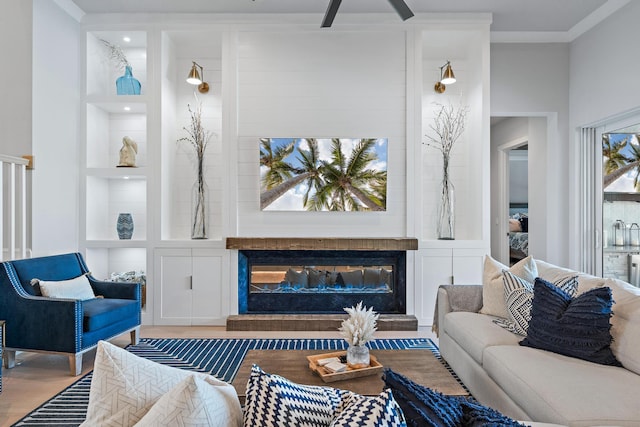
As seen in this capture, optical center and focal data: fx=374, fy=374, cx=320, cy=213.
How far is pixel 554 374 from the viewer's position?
173 cm

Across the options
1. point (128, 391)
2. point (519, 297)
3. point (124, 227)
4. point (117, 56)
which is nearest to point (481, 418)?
point (128, 391)

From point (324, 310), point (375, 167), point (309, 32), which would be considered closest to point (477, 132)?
point (375, 167)

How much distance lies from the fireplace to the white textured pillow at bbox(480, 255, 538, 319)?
132cm

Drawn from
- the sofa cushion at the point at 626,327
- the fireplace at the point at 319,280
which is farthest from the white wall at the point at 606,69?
the fireplace at the point at 319,280

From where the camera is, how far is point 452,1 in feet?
12.5

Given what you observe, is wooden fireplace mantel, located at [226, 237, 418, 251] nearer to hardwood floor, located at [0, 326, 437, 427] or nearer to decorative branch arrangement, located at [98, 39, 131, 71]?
hardwood floor, located at [0, 326, 437, 427]

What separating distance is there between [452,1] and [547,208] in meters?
2.59

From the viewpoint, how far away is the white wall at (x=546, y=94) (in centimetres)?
440

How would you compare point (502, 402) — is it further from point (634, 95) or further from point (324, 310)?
point (634, 95)

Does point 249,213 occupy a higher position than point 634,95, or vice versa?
point 634,95

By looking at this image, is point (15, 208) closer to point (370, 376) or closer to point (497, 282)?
point (370, 376)

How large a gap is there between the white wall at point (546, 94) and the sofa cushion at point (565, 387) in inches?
116

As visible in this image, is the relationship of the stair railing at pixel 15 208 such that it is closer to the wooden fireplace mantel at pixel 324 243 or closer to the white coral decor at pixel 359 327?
the wooden fireplace mantel at pixel 324 243

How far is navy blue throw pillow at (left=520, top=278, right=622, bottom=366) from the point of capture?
187 centimetres
